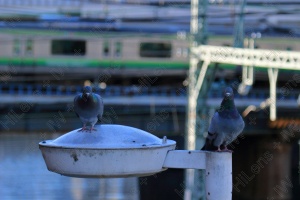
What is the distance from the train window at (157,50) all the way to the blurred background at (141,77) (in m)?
0.05

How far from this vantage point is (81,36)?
3105 centimetres

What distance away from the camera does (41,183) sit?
24.4 meters

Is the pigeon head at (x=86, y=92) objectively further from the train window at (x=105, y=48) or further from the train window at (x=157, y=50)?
the train window at (x=157, y=50)

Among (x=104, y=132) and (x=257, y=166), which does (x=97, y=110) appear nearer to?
(x=104, y=132)

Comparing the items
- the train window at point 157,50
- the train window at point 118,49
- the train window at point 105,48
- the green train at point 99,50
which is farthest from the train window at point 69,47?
the train window at point 157,50

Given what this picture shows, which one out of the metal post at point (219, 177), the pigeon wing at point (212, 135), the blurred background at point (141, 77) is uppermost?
the pigeon wing at point (212, 135)

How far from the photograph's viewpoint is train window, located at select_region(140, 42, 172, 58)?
33.1 m

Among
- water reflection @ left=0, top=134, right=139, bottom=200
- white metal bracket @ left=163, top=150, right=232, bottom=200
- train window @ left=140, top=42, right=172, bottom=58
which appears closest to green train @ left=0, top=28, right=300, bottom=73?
train window @ left=140, top=42, right=172, bottom=58

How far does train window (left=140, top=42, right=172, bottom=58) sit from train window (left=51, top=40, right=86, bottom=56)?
7.03 ft

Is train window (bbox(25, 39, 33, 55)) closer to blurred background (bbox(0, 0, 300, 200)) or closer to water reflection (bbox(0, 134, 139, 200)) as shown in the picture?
blurred background (bbox(0, 0, 300, 200))

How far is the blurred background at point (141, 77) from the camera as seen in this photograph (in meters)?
29.1

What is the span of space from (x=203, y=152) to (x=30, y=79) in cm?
2714

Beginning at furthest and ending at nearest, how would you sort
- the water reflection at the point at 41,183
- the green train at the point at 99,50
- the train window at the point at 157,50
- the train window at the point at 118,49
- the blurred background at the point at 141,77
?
the train window at the point at 157,50, the train window at the point at 118,49, the green train at the point at 99,50, the blurred background at the point at 141,77, the water reflection at the point at 41,183

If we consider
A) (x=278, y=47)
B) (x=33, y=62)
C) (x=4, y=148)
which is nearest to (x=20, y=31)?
(x=33, y=62)
